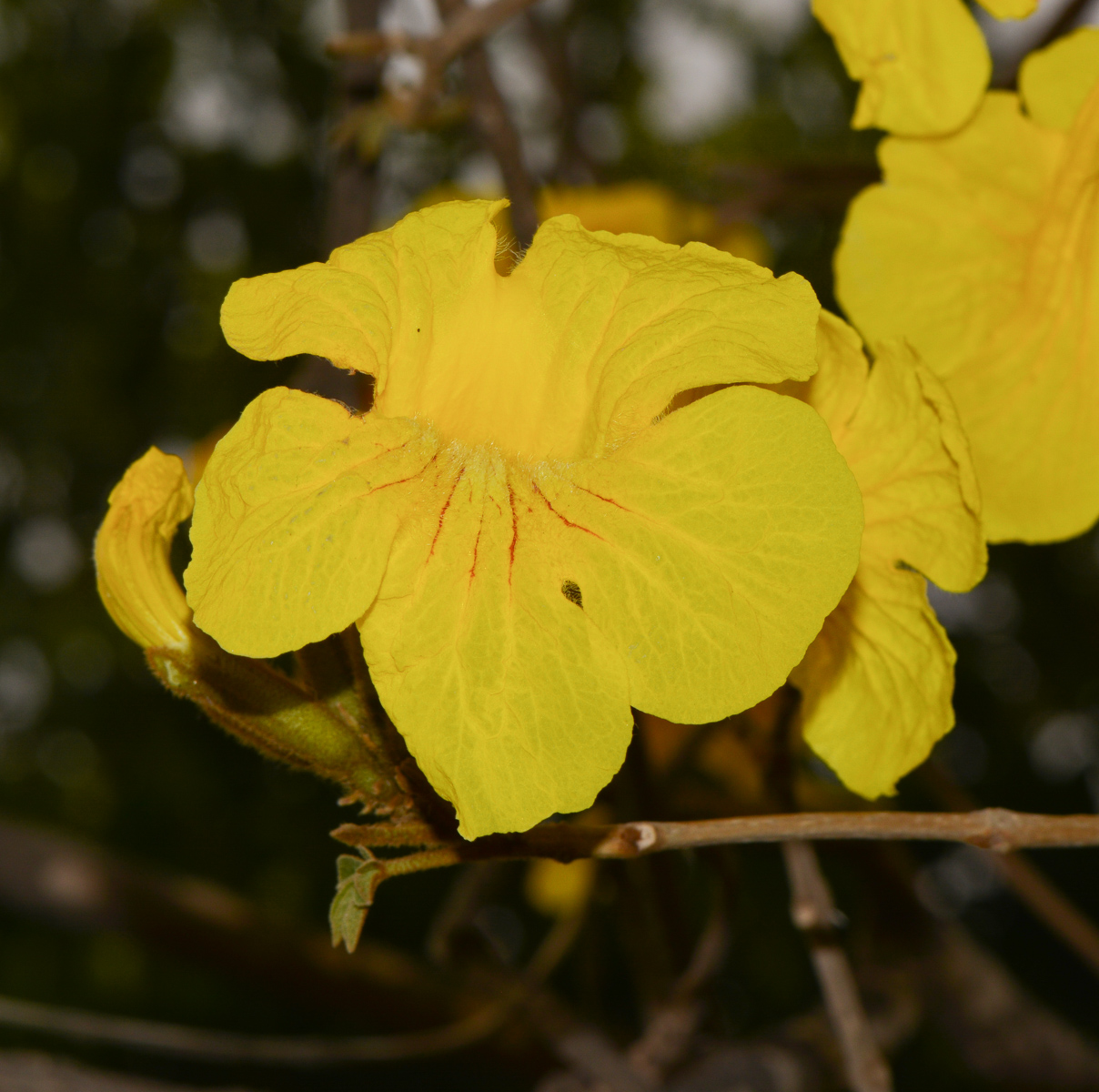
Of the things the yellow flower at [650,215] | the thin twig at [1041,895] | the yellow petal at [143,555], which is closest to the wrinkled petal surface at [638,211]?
the yellow flower at [650,215]

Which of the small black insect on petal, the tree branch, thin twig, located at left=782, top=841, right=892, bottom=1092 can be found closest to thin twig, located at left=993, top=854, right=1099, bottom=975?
thin twig, located at left=782, top=841, right=892, bottom=1092

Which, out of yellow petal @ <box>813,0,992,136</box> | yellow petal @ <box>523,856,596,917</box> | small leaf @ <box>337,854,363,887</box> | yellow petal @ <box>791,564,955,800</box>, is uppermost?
yellow petal @ <box>813,0,992,136</box>

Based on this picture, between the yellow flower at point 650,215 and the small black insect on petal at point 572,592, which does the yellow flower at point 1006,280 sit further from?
the yellow flower at point 650,215

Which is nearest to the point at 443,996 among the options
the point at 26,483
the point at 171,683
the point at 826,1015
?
the point at 826,1015

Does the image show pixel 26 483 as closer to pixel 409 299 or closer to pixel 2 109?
pixel 2 109

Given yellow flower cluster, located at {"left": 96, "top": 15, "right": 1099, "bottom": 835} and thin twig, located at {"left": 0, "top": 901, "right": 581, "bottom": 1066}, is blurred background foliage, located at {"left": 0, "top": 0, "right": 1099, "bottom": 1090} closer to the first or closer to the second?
thin twig, located at {"left": 0, "top": 901, "right": 581, "bottom": 1066}

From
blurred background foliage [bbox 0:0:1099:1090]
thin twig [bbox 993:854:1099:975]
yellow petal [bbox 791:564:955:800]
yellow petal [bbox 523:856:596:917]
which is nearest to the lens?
yellow petal [bbox 791:564:955:800]
